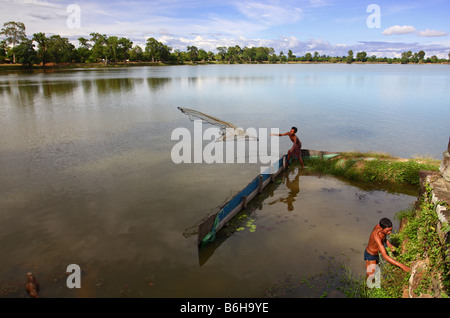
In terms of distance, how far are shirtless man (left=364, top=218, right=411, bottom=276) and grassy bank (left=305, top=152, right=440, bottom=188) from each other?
6552mm

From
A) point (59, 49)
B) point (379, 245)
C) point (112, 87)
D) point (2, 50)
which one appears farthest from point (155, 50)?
point (379, 245)

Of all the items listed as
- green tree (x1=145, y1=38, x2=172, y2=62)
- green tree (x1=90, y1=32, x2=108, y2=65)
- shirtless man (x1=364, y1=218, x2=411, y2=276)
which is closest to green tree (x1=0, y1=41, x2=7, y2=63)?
green tree (x1=90, y1=32, x2=108, y2=65)

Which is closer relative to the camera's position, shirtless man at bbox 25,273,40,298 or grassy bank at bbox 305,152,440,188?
shirtless man at bbox 25,273,40,298

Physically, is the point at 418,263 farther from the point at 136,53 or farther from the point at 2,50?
Result: the point at 136,53

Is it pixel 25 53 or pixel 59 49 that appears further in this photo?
pixel 59 49

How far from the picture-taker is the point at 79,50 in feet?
346

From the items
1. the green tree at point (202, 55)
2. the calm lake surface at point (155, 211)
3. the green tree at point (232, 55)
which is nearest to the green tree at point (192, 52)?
the green tree at point (202, 55)

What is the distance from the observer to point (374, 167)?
12.5m

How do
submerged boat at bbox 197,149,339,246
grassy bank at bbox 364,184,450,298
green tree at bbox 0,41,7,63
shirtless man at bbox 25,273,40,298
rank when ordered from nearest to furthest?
grassy bank at bbox 364,184,450,298, shirtless man at bbox 25,273,40,298, submerged boat at bbox 197,149,339,246, green tree at bbox 0,41,7,63

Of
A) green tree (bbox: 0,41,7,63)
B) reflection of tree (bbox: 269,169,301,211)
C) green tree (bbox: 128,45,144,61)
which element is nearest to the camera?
reflection of tree (bbox: 269,169,301,211)

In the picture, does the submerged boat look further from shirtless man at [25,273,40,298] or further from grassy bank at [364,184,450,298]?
grassy bank at [364,184,450,298]

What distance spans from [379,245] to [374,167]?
24.5ft

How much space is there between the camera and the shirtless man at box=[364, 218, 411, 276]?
582 centimetres

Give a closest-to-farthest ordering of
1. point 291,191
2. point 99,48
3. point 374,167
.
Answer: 1. point 291,191
2. point 374,167
3. point 99,48
